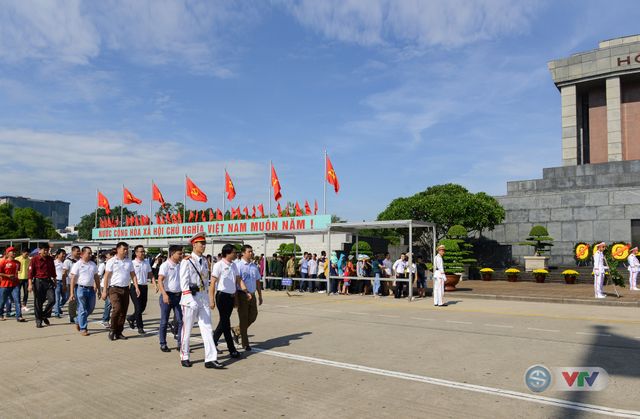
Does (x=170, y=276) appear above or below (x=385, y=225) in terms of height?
below

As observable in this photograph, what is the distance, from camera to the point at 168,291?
8461 millimetres

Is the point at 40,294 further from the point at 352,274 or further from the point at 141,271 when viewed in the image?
the point at 352,274

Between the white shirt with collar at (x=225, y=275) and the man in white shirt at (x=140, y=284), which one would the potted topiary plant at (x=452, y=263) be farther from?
the white shirt with collar at (x=225, y=275)

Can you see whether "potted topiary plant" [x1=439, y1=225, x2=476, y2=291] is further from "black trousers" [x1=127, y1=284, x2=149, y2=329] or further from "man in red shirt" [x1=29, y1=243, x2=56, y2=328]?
"man in red shirt" [x1=29, y1=243, x2=56, y2=328]

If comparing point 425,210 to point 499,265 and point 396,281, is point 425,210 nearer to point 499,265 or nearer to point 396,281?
point 499,265

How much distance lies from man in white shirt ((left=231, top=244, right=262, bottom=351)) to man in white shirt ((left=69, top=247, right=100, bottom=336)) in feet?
11.5

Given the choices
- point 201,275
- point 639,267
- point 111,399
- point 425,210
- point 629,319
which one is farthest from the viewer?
point 425,210

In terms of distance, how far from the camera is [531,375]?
6.42m

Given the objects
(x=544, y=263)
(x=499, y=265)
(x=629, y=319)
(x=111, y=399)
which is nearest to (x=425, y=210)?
(x=499, y=265)

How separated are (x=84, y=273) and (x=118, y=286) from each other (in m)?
1.61

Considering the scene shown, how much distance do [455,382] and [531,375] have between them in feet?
3.82

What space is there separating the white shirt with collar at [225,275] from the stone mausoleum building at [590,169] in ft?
97.6

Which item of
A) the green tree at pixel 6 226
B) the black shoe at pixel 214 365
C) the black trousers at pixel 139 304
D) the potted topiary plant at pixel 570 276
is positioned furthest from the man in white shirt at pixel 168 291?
the green tree at pixel 6 226

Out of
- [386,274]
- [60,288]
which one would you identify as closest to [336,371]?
[60,288]
